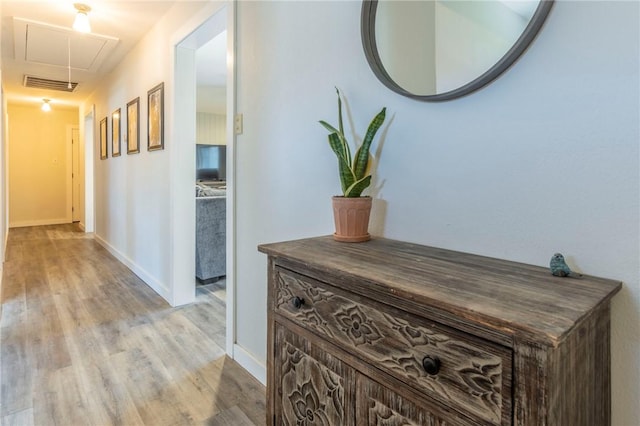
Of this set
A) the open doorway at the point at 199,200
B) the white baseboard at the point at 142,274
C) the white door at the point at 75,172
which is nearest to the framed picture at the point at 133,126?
the open doorway at the point at 199,200

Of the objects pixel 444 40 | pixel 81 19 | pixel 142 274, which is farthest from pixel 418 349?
pixel 142 274

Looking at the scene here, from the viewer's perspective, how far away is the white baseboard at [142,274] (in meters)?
2.94

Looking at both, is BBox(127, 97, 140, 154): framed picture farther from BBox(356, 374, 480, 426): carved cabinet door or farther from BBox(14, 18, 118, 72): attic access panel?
BBox(356, 374, 480, 426): carved cabinet door

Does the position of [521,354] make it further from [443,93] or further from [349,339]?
[443,93]

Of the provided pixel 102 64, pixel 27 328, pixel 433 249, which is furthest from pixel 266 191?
pixel 102 64

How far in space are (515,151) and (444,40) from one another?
1.31 ft

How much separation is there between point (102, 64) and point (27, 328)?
3039mm

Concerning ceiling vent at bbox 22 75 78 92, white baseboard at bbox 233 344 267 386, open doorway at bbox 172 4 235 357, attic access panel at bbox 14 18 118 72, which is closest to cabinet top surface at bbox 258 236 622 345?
white baseboard at bbox 233 344 267 386

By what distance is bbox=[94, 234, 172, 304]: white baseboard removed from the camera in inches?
116

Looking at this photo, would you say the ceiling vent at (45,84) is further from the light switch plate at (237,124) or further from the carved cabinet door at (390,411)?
the carved cabinet door at (390,411)

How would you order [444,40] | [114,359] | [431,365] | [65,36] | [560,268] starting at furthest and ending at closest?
[65,36], [114,359], [444,40], [560,268], [431,365]

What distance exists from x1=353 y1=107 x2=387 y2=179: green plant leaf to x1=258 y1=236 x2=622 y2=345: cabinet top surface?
0.83ft

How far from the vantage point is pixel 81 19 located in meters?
2.52

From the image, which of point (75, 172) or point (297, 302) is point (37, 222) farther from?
point (297, 302)
